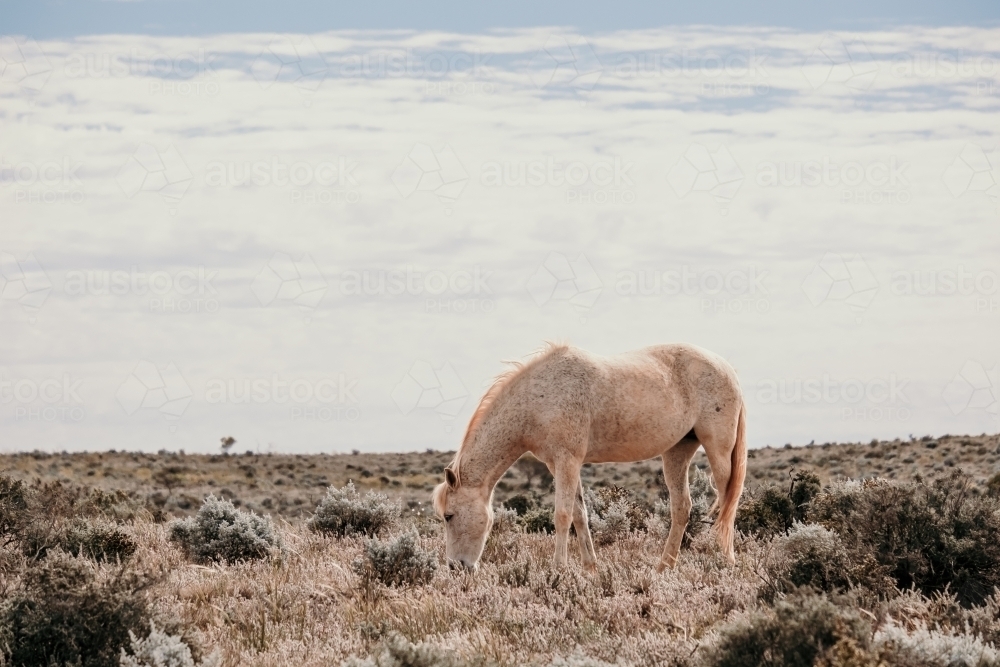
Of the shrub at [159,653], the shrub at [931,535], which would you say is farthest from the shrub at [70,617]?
the shrub at [931,535]

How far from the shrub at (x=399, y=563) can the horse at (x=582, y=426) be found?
0.58 meters

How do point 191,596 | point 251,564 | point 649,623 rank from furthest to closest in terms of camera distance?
point 251,564, point 191,596, point 649,623

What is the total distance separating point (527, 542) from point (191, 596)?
4.75 m

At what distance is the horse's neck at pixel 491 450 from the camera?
10727 millimetres

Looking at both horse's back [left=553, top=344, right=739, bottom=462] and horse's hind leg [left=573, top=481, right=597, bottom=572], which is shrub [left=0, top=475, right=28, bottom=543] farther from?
horse's back [left=553, top=344, right=739, bottom=462]

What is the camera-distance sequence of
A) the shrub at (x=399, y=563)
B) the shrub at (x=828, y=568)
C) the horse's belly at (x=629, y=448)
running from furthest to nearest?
the horse's belly at (x=629, y=448), the shrub at (x=399, y=563), the shrub at (x=828, y=568)

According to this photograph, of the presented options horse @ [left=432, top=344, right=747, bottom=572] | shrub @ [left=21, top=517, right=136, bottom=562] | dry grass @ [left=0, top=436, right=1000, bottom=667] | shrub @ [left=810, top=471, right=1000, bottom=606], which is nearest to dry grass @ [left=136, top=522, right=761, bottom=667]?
dry grass @ [left=0, top=436, right=1000, bottom=667]

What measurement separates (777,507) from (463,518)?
5967mm

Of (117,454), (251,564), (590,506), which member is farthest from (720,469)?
(117,454)

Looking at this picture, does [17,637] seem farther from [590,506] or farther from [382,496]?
[590,506]

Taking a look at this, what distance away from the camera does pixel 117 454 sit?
5166 centimetres

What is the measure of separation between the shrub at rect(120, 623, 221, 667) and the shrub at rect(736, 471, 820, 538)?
9.25 meters

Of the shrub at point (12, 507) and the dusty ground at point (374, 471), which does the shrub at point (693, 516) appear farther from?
the dusty ground at point (374, 471)

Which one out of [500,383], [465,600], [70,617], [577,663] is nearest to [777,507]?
[500,383]
